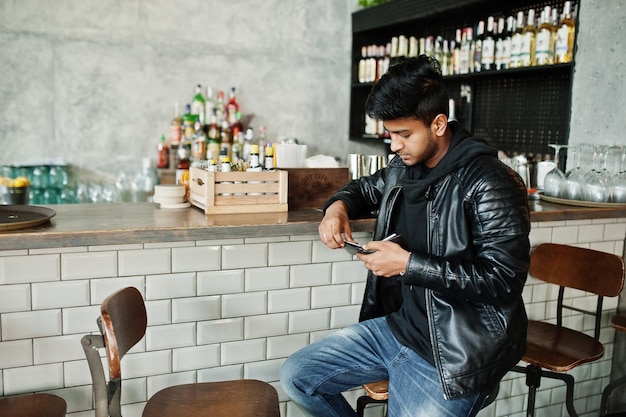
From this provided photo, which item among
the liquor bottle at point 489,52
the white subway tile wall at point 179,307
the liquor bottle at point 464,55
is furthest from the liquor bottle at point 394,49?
the white subway tile wall at point 179,307

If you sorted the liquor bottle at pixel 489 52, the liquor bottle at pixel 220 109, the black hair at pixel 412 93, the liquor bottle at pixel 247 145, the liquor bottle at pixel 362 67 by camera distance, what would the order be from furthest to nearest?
the liquor bottle at pixel 362 67 < the liquor bottle at pixel 220 109 < the liquor bottle at pixel 489 52 < the liquor bottle at pixel 247 145 < the black hair at pixel 412 93

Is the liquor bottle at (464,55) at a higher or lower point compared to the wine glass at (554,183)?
higher

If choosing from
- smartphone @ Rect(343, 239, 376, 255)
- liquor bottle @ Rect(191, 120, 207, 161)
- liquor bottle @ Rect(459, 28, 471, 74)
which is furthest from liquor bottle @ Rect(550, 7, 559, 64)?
liquor bottle @ Rect(191, 120, 207, 161)

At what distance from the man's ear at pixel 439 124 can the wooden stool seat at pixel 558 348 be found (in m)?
0.99

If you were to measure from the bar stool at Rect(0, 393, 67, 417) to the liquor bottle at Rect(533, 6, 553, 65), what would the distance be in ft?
10.7

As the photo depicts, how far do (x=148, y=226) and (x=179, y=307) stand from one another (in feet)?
1.22

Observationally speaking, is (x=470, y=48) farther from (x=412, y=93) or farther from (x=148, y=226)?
(x=148, y=226)

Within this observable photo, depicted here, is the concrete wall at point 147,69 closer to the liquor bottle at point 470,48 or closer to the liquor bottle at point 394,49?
the liquor bottle at point 394,49

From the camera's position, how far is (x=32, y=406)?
1762mm

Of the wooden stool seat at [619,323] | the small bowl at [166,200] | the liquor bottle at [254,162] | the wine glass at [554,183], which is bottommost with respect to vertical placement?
the wooden stool seat at [619,323]

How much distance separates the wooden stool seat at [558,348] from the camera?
221 cm

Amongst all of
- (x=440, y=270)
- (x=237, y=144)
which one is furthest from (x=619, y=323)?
(x=237, y=144)

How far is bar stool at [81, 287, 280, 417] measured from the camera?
1441 millimetres

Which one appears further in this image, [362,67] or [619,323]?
[362,67]
